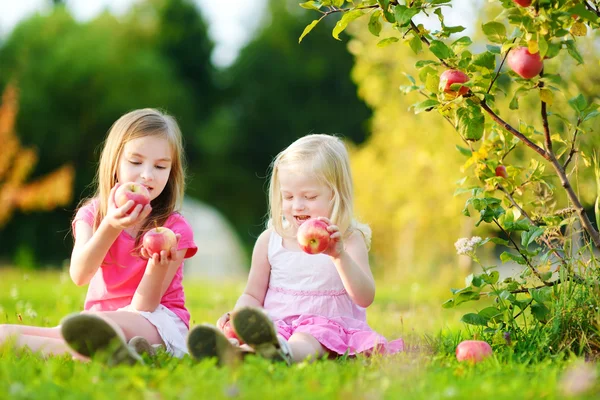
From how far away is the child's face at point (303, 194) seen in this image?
3340 mm

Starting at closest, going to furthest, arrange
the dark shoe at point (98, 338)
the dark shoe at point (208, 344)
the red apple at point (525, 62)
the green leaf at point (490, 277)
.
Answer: the dark shoe at point (98, 338) < the dark shoe at point (208, 344) < the red apple at point (525, 62) < the green leaf at point (490, 277)

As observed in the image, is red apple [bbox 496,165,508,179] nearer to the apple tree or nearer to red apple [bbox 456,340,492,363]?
the apple tree

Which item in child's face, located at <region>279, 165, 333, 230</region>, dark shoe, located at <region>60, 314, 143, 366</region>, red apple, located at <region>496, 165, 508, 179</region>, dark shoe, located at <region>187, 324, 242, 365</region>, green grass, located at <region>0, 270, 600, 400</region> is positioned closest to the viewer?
green grass, located at <region>0, 270, 600, 400</region>

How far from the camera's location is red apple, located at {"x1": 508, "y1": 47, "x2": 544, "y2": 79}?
2697 mm

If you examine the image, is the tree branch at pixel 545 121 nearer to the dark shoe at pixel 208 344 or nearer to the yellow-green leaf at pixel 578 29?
the yellow-green leaf at pixel 578 29

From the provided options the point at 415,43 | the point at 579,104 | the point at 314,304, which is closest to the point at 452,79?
the point at 415,43

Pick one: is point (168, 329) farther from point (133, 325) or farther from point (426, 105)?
point (426, 105)

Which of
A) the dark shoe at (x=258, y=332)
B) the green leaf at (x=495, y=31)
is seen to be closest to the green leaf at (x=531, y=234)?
the green leaf at (x=495, y=31)

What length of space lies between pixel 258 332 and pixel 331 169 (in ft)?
3.73

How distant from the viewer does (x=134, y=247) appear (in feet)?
11.2

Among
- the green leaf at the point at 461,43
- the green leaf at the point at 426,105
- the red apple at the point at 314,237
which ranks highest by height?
the green leaf at the point at 461,43

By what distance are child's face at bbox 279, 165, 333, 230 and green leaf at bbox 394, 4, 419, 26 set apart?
0.92 metres

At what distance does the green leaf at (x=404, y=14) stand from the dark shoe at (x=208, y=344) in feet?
4.66

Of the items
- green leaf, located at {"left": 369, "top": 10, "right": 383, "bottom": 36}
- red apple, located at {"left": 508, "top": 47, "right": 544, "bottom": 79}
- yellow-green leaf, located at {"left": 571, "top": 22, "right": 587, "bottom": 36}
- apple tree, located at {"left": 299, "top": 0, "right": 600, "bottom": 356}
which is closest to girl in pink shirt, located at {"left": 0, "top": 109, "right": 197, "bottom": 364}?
apple tree, located at {"left": 299, "top": 0, "right": 600, "bottom": 356}
